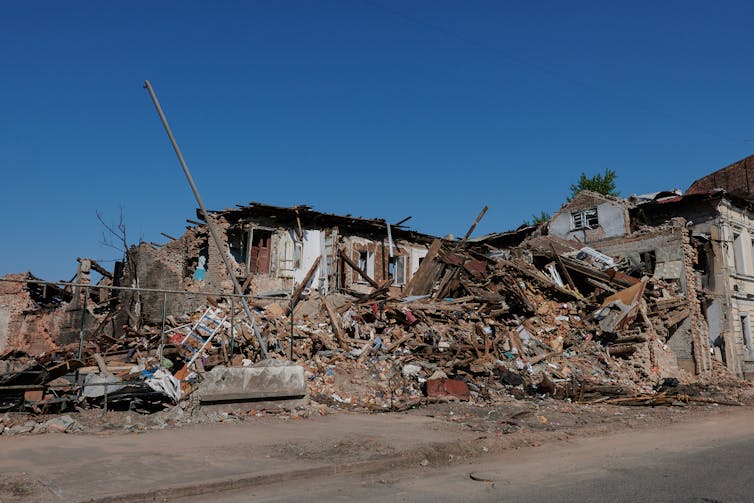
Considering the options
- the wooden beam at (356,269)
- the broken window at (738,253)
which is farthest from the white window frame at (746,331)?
the wooden beam at (356,269)

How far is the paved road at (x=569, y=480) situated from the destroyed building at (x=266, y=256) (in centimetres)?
1501

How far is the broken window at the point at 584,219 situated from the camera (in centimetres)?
2856

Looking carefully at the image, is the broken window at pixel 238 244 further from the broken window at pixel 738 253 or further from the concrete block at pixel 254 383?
the broken window at pixel 738 253

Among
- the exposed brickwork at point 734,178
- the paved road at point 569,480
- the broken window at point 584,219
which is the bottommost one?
the paved road at point 569,480

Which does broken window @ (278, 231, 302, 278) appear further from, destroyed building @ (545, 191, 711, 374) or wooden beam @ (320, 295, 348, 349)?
destroyed building @ (545, 191, 711, 374)

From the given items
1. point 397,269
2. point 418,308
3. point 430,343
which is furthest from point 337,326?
point 397,269

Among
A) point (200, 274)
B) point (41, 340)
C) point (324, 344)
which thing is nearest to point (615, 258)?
point (324, 344)

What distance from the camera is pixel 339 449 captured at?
25.6ft

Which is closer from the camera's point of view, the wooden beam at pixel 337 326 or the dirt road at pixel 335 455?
the dirt road at pixel 335 455

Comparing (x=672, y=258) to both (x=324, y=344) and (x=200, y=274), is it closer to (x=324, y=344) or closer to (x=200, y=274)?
(x=324, y=344)

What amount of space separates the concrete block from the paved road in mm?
4535

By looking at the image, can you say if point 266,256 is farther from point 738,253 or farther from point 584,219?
point 738,253

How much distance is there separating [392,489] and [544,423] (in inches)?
223

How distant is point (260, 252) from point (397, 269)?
6.79 metres
